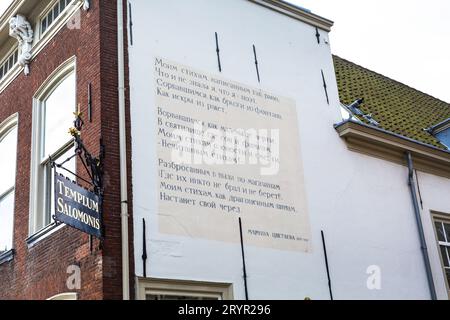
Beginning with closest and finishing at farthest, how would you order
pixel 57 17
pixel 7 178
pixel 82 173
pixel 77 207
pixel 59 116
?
pixel 77 207 < pixel 82 173 < pixel 59 116 < pixel 57 17 < pixel 7 178

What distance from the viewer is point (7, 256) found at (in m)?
→ 11.7

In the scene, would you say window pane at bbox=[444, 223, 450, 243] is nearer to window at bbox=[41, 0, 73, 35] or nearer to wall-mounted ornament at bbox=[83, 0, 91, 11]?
wall-mounted ornament at bbox=[83, 0, 91, 11]

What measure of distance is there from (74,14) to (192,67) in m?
2.28

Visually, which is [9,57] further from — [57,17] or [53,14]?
[57,17]

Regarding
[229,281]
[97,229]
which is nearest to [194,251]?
[229,281]

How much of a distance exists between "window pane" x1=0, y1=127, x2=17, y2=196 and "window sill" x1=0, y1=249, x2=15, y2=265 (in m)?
1.51

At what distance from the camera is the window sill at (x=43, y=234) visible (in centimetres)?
1039

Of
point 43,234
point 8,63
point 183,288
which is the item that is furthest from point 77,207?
point 8,63

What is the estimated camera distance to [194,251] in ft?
32.8

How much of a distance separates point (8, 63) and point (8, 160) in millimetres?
2202

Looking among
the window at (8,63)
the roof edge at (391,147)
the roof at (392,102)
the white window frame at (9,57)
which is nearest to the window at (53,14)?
the white window frame at (9,57)

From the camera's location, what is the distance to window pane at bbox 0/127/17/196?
12797mm

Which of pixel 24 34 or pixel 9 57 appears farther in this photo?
pixel 9 57

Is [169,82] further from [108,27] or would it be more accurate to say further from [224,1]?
[224,1]
